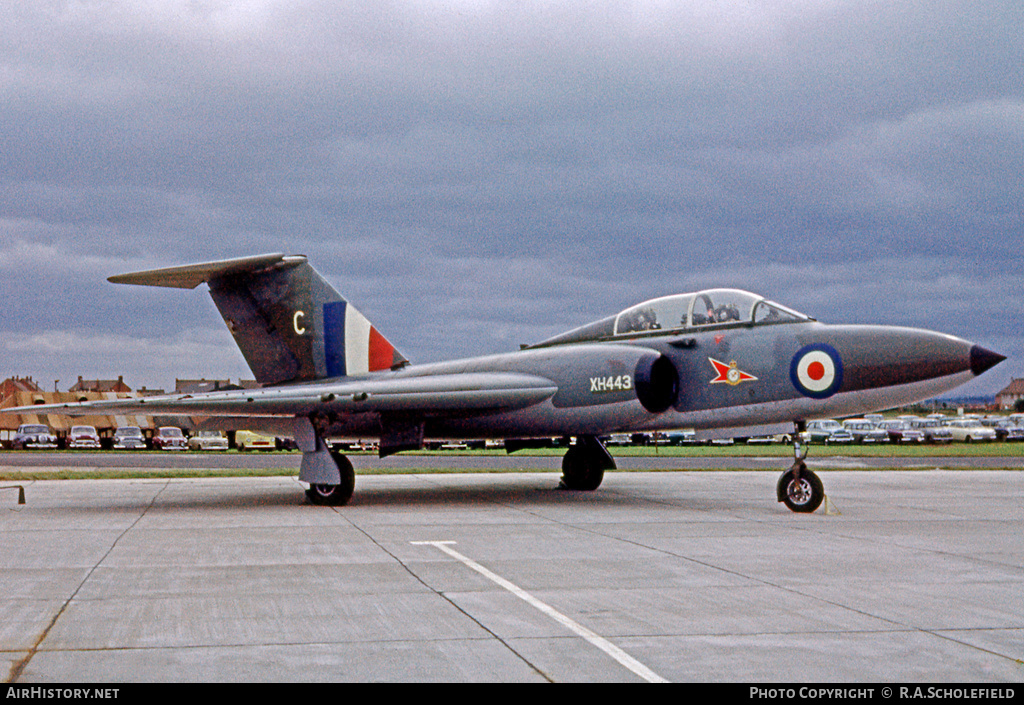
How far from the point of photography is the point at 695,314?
14.3m

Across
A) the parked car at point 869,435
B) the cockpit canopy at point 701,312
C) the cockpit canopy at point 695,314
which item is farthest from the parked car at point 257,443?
the cockpit canopy at point 701,312

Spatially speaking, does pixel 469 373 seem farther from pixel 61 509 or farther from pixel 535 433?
pixel 61 509

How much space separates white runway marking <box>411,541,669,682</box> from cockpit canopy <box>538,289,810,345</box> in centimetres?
644

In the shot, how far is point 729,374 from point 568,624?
326 inches

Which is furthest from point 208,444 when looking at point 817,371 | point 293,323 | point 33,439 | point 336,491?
point 817,371

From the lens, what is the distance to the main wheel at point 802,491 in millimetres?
13070

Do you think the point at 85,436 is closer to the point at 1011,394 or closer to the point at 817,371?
the point at 817,371

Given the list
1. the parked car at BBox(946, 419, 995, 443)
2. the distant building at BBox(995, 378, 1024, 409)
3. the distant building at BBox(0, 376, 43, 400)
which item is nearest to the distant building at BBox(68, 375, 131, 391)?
the distant building at BBox(0, 376, 43, 400)

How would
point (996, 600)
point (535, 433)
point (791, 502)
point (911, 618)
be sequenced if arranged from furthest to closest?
1. point (535, 433)
2. point (791, 502)
3. point (996, 600)
4. point (911, 618)

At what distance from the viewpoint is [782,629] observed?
223 inches

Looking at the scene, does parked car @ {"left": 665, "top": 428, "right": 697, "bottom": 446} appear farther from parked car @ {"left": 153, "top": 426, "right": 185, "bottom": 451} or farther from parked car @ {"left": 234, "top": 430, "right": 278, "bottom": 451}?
parked car @ {"left": 153, "top": 426, "right": 185, "bottom": 451}

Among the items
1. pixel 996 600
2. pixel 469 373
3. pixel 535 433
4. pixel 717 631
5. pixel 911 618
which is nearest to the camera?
pixel 717 631
